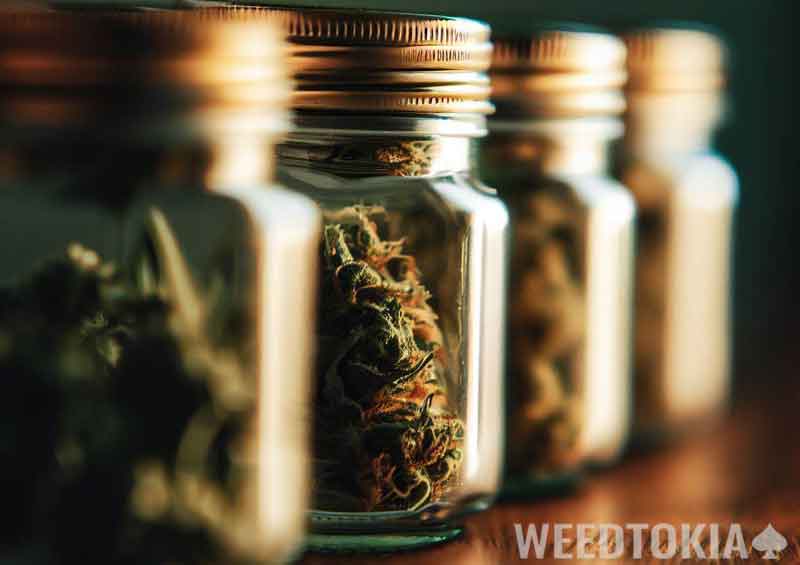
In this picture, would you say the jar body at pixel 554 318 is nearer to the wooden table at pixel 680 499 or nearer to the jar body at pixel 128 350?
the wooden table at pixel 680 499

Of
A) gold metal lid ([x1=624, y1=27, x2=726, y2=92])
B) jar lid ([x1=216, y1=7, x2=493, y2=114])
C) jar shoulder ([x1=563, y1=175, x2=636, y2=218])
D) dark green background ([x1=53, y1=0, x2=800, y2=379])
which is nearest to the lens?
jar lid ([x1=216, y1=7, x2=493, y2=114])

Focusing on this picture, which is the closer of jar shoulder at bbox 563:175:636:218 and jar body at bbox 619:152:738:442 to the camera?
jar shoulder at bbox 563:175:636:218

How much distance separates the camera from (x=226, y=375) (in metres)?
0.59

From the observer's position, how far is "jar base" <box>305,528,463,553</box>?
27.9 inches

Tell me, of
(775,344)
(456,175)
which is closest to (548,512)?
(456,175)

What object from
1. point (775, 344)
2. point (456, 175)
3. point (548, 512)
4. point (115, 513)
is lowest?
point (775, 344)

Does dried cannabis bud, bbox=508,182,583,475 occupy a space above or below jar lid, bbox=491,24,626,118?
below

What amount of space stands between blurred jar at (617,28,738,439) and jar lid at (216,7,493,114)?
0.36 m

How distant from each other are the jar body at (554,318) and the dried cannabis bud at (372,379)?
0.16m

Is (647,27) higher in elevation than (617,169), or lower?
higher

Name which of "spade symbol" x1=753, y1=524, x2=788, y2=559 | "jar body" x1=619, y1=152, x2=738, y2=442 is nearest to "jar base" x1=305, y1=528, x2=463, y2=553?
"spade symbol" x1=753, y1=524, x2=788, y2=559

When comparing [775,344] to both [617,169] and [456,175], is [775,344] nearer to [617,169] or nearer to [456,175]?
[617,169]

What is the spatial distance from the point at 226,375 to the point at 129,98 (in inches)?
5.2

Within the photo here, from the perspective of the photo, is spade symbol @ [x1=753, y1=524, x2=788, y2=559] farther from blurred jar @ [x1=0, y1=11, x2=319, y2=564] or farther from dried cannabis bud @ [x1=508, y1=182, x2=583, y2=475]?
blurred jar @ [x1=0, y1=11, x2=319, y2=564]
